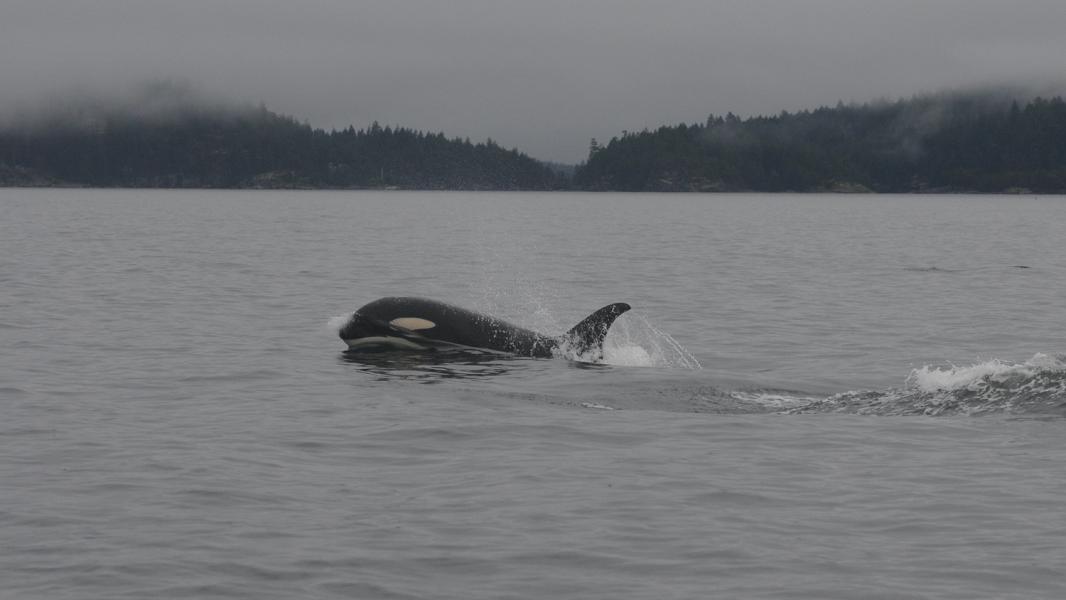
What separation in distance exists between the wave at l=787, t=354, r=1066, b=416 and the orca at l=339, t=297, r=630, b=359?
5.76 metres

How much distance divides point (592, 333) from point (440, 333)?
275cm

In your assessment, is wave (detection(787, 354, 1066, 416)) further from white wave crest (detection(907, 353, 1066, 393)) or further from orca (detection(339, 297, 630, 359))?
orca (detection(339, 297, 630, 359))

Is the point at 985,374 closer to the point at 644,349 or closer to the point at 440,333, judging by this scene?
the point at 644,349

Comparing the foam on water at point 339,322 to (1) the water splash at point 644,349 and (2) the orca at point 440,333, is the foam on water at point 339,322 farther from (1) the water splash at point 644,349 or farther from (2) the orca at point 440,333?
(1) the water splash at point 644,349

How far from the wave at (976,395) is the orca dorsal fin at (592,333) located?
519cm

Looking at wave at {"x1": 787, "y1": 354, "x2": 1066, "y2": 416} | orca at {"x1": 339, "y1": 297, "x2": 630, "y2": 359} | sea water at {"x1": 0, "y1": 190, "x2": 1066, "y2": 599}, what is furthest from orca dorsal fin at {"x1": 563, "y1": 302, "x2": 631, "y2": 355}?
wave at {"x1": 787, "y1": 354, "x2": 1066, "y2": 416}

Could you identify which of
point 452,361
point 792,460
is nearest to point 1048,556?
point 792,460

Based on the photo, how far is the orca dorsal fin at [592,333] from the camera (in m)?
23.2

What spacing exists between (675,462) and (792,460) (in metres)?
1.30

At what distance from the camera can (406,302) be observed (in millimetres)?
24203

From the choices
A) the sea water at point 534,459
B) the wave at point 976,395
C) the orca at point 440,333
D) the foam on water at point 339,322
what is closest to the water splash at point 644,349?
the sea water at point 534,459

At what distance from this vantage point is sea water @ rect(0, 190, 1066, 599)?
1081 cm

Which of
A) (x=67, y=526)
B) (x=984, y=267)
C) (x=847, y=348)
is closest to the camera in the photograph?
(x=67, y=526)

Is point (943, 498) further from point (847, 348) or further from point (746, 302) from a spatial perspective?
point (746, 302)
